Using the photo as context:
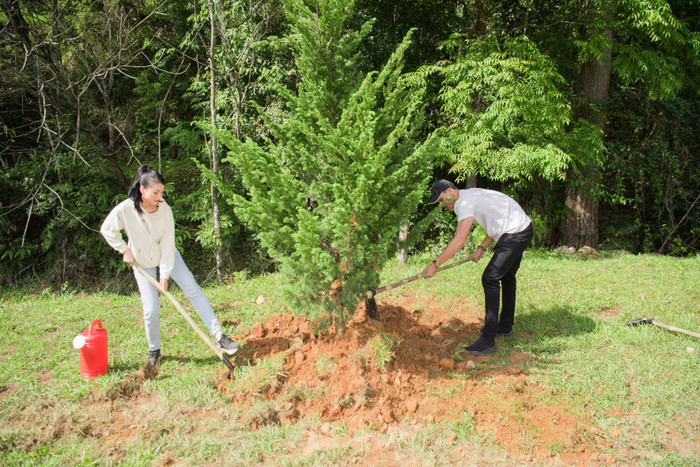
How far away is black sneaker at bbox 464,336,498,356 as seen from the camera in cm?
429

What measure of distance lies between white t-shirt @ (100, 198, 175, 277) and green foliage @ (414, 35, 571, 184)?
5.79 meters

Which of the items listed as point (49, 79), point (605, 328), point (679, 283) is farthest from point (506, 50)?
point (49, 79)

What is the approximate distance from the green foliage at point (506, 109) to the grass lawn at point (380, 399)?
3.21 m

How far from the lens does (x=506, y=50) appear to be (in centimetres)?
826

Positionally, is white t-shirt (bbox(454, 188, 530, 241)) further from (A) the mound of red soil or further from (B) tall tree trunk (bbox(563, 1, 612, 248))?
(B) tall tree trunk (bbox(563, 1, 612, 248))

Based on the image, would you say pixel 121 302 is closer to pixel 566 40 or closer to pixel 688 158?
pixel 566 40

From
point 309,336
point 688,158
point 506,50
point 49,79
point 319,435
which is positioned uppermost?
point 506,50

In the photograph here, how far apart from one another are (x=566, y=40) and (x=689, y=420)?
8168 millimetres

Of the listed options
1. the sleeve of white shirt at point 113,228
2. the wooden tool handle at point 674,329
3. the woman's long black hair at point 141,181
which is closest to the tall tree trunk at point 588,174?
the wooden tool handle at point 674,329

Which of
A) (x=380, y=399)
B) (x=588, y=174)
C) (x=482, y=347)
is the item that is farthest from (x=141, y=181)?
(x=588, y=174)

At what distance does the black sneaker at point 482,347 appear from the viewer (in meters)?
4.29

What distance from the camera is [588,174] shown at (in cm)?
905

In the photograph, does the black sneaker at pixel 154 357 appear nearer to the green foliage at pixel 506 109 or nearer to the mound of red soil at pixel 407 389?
the mound of red soil at pixel 407 389

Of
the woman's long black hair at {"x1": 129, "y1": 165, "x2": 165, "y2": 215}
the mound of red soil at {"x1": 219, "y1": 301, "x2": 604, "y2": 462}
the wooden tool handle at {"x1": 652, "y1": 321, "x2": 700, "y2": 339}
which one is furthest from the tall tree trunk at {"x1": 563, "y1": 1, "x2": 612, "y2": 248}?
the woman's long black hair at {"x1": 129, "y1": 165, "x2": 165, "y2": 215}
